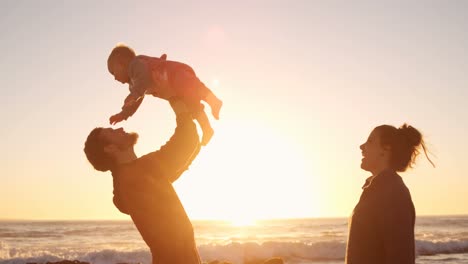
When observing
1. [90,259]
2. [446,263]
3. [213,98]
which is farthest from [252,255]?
[213,98]

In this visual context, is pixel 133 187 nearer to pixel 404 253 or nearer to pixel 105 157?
pixel 105 157

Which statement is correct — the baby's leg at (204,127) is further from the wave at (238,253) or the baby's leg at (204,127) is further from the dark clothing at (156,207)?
the wave at (238,253)

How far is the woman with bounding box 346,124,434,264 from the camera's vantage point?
4.43m

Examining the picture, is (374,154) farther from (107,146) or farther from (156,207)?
(107,146)

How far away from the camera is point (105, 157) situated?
4.48m

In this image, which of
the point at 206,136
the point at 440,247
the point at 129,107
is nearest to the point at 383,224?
the point at 206,136

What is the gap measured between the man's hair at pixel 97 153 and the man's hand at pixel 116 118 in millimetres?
122

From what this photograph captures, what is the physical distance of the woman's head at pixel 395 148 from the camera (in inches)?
187

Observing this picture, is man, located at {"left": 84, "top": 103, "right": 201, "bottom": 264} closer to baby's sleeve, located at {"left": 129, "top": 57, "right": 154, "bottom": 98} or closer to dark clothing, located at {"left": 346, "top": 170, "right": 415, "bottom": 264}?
baby's sleeve, located at {"left": 129, "top": 57, "right": 154, "bottom": 98}

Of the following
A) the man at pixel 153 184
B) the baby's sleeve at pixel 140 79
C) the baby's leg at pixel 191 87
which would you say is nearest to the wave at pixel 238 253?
the baby's leg at pixel 191 87

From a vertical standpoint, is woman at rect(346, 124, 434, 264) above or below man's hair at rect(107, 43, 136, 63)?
below

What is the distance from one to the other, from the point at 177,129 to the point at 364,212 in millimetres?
1599

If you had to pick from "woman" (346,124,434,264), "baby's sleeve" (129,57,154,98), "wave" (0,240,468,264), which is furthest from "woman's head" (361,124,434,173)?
"wave" (0,240,468,264)

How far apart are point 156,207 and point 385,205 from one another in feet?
5.65
